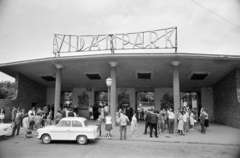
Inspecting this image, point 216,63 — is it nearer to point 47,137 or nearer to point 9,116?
point 47,137

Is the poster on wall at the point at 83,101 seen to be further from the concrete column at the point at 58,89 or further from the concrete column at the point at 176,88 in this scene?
the concrete column at the point at 176,88

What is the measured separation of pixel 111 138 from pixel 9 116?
11700 millimetres

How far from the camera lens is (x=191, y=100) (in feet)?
106

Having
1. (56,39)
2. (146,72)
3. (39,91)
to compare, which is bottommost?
(39,91)

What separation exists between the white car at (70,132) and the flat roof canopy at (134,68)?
6.65 metres

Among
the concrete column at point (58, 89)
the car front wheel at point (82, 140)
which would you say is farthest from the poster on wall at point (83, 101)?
the car front wheel at point (82, 140)

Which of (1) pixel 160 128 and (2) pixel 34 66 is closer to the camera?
(1) pixel 160 128

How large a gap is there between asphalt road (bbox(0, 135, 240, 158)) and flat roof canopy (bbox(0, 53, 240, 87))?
717 centimetres

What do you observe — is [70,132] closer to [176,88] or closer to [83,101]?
[176,88]

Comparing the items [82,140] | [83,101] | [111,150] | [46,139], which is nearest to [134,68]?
[83,101]

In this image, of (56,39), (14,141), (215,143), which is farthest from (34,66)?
(215,143)

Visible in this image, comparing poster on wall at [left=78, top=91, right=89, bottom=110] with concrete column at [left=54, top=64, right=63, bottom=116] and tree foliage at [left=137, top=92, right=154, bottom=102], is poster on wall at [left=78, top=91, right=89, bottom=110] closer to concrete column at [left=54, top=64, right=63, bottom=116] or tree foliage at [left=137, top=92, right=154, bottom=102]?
concrete column at [left=54, top=64, right=63, bottom=116]

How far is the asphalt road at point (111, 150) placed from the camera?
8.03m

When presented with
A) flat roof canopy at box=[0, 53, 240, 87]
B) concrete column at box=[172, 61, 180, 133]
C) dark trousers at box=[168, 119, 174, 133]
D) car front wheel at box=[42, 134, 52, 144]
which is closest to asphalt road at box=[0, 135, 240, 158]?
car front wheel at box=[42, 134, 52, 144]
